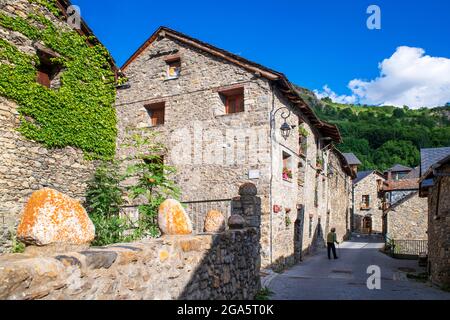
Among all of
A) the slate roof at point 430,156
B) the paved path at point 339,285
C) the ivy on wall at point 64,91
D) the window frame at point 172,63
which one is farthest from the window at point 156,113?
the slate roof at point 430,156

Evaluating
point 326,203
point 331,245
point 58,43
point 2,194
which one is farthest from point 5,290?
point 326,203

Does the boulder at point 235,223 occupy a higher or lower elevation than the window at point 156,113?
lower

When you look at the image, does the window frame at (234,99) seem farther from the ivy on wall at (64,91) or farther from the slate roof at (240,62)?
the ivy on wall at (64,91)

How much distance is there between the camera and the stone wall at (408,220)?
23484mm

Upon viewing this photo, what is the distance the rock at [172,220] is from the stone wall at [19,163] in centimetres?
598

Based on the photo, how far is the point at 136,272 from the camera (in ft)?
10.3

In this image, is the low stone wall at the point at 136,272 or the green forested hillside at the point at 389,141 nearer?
the low stone wall at the point at 136,272

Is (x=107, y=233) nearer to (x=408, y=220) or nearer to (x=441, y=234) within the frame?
(x=441, y=234)

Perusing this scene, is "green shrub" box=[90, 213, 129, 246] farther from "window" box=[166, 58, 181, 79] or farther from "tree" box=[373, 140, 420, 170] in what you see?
"tree" box=[373, 140, 420, 170]

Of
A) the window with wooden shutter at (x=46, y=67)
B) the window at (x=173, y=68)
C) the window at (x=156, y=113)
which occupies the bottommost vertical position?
the window at (x=156, y=113)

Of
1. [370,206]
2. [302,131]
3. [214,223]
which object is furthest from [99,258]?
[370,206]

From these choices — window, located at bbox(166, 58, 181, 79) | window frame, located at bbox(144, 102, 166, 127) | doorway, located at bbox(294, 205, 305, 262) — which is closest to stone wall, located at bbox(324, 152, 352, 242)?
doorway, located at bbox(294, 205, 305, 262)

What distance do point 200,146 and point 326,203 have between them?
412 inches

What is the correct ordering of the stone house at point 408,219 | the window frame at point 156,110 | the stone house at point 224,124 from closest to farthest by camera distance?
the stone house at point 224,124 → the window frame at point 156,110 → the stone house at point 408,219
